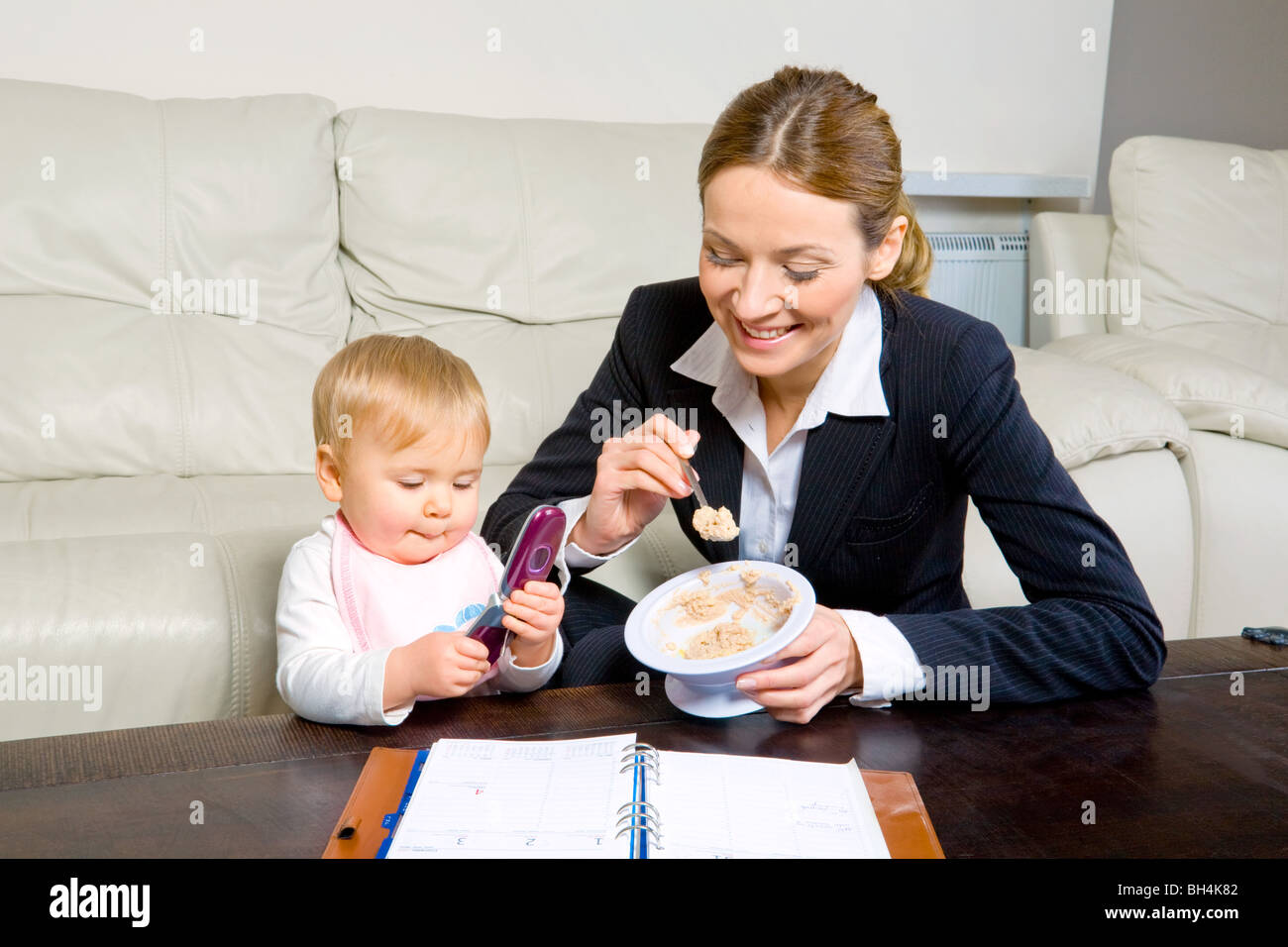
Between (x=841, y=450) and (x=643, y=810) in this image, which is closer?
(x=643, y=810)

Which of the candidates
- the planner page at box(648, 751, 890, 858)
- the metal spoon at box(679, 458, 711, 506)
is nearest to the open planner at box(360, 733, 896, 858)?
the planner page at box(648, 751, 890, 858)

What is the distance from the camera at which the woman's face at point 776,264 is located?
1.14 m

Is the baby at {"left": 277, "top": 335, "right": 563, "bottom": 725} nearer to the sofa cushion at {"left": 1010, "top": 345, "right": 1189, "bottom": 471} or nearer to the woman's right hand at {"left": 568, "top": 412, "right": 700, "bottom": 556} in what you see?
the woman's right hand at {"left": 568, "top": 412, "right": 700, "bottom": 556}

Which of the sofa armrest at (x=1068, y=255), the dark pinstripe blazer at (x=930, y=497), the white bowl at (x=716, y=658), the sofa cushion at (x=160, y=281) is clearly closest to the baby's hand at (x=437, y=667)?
the white bowl at (x=716, y=658)

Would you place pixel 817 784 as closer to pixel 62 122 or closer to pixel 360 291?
pixel 360 291

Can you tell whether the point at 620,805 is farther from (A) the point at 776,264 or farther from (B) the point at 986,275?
(B) the point at 986,275

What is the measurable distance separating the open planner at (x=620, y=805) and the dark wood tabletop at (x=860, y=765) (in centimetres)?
5

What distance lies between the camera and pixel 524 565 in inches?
39.9

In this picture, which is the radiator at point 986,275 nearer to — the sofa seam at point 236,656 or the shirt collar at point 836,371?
the shirt collar at point 836,371

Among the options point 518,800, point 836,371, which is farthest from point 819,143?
point 518,800

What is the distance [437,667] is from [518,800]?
0.19m

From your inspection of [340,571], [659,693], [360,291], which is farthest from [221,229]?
[659,693]

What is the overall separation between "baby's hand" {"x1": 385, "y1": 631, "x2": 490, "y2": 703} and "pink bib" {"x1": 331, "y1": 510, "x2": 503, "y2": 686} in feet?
0.53

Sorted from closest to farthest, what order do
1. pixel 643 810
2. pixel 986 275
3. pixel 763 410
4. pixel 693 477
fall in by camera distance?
pixel 643 810, pixel 693 477, pixel 763 410, pixel 986 275
